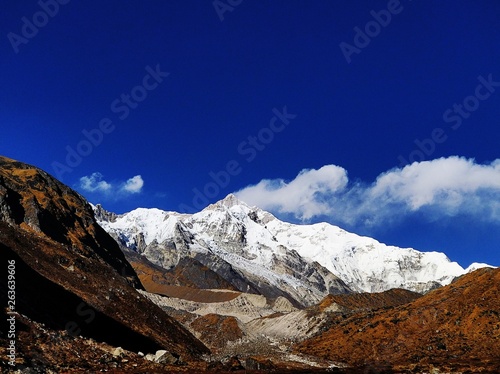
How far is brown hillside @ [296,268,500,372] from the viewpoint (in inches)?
2522

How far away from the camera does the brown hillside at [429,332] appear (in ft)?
210

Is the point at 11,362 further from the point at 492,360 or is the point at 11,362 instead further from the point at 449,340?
the point at 449,340

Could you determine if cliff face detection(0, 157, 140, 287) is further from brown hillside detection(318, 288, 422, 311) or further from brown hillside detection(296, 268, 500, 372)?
brown hillside detection(318, 288, 422, 311)

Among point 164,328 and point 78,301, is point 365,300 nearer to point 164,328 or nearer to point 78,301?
point 164,328

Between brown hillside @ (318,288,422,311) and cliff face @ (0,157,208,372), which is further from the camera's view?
brown hillside @ (318,288,422,311)

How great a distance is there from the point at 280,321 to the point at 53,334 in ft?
320

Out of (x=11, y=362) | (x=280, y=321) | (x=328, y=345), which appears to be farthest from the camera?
(x=280, y=321)

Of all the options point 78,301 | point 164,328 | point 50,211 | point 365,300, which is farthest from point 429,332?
point 50,211

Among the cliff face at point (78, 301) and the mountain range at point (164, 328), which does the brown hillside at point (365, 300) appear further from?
the cliff face at point (78, 301)

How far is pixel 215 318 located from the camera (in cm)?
13012

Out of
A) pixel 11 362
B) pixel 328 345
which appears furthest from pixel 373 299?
pixel 11 362

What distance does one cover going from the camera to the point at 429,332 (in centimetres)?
7319

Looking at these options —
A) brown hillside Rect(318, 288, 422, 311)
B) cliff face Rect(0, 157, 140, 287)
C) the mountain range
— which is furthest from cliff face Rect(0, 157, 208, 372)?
brown hillside Rect(318, 288, 422, 311)

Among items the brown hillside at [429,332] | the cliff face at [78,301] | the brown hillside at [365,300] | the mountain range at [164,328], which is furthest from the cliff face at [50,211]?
the brown hillside at [365,300]
